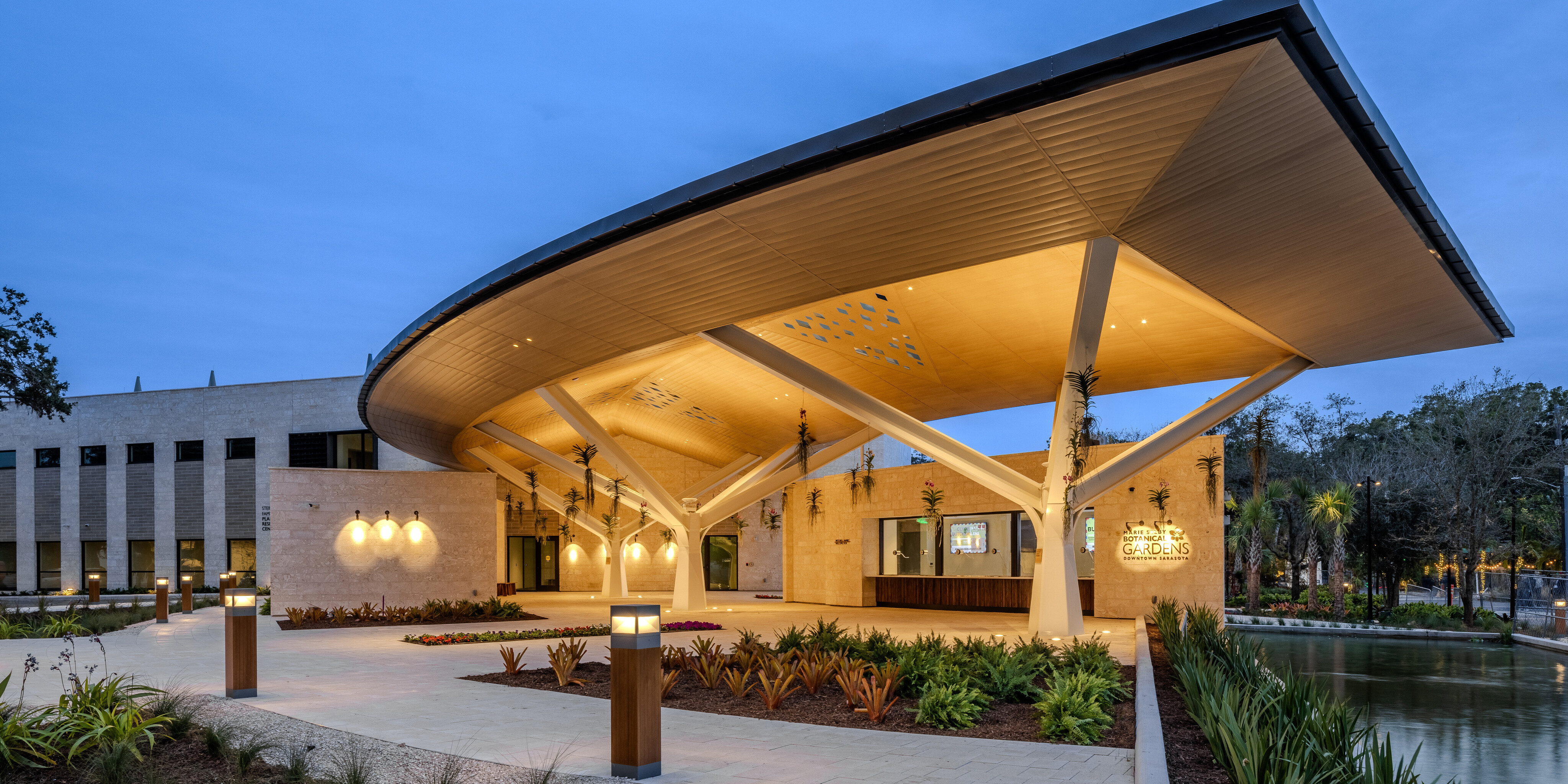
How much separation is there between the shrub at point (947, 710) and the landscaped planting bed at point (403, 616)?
15089mm

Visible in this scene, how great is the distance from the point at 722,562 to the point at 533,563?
7229mm

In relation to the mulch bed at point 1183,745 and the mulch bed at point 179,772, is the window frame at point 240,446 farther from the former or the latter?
the mulch bed at point 1183,745

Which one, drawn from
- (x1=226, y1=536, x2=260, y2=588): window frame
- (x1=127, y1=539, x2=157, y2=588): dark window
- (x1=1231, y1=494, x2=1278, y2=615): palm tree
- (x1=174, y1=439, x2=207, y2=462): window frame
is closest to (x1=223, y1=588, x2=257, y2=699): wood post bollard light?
(x1=1231, y1=494, x2=1278, y2=615): palm tree

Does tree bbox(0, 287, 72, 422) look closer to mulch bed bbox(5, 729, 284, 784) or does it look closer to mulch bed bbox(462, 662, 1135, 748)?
mulch bed bbox(462, 662, 1135, 748)

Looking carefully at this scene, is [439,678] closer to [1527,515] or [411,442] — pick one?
[411,442]

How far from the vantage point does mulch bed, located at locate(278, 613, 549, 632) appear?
19688 millimetres

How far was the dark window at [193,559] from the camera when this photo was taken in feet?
120

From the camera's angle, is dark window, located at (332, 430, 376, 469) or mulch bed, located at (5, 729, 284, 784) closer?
mulch bed, located at (5, 729, 284, 784)

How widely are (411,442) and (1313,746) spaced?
25418mm

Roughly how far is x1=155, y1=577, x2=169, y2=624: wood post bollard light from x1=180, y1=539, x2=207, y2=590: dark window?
16521 mm

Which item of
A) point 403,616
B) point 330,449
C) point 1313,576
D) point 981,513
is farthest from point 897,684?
point 330,449

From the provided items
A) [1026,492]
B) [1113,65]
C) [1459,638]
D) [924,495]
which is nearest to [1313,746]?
[1113,65]

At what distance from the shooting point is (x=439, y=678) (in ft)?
36.3

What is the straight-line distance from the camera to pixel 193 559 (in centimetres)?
3675
